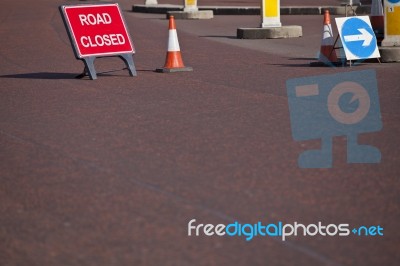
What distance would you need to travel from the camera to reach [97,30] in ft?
51.3

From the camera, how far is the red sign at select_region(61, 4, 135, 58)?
1537cm

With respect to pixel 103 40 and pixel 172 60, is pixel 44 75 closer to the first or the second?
pixel 103 40

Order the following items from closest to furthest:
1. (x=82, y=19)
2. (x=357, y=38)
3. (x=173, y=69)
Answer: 1. (x=82, y=19)
2. (x=173, y=69)
3. (x=357, y=38)

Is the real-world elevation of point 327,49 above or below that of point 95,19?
below

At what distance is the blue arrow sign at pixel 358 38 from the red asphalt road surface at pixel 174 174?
330mm

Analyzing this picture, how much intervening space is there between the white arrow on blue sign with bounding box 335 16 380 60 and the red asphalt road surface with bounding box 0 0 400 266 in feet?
0.99

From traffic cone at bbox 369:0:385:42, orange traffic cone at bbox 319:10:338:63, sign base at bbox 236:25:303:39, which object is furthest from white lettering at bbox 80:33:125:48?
sign base at bbox 236:25:303:39

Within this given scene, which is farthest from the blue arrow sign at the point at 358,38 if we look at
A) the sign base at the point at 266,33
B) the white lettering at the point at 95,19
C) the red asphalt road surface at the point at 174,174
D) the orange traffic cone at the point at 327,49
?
the sign base at the point at 266,33

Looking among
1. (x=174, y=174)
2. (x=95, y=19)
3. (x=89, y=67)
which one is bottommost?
(x=89, y=67)

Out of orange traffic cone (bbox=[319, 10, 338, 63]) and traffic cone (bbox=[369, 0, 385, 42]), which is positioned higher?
orange traffic cone (bbox=[319, 10, 338, 63])

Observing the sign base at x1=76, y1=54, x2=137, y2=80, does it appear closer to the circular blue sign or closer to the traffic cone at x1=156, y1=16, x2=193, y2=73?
the traffic cone at x1=156, y1=16, x2=193, y2=73

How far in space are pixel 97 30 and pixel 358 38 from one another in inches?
144

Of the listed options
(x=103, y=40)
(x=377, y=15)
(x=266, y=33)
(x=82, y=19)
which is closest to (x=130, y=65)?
(x=103, y=40)

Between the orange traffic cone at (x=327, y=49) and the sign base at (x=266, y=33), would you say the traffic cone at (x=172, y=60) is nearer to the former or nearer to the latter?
the orange traffic cone at (x=327, y=49)
